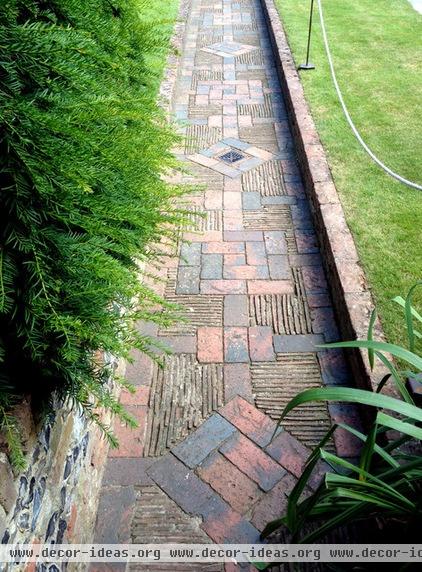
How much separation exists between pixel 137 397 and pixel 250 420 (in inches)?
27.6

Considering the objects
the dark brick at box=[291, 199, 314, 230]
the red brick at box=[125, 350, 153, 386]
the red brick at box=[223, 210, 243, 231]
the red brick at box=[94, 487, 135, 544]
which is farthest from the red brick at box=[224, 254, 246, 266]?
the red brick at box=[94, 487, 135, 544]

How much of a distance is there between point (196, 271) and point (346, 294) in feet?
3.99

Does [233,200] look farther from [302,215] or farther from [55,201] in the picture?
[55,201]

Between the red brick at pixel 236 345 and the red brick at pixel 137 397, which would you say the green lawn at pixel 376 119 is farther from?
the red brick at pixel 137 397

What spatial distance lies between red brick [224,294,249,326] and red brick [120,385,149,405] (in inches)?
29.4

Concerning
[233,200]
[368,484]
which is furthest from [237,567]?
[233,200]

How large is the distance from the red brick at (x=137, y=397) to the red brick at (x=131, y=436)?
0.12 ft

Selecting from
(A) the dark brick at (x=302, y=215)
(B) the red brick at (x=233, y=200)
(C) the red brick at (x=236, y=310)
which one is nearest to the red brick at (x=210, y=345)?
(C) the red brick at (x=236, y=310)

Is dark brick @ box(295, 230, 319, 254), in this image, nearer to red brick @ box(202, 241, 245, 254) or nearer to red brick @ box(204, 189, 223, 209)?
red brick @ box(202, 241, 245, 254)

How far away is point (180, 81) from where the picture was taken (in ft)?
21.6

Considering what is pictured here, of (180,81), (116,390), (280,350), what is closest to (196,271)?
(280,350)

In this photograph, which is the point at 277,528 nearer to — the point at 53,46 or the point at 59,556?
the point at 59,556

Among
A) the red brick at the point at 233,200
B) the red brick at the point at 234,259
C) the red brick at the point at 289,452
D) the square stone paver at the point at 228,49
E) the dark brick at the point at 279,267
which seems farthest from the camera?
the square stone paver at the point at 228,49

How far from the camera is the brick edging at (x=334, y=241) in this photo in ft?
9.17
